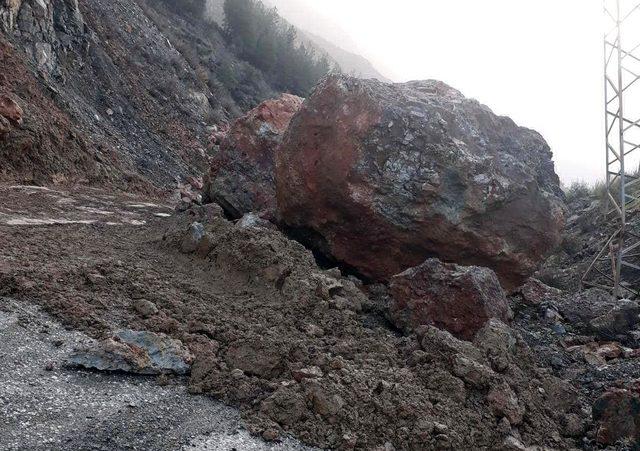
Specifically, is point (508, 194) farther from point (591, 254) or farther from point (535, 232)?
point (591, 254)

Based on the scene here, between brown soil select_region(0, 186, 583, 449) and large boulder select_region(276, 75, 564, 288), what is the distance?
79cm

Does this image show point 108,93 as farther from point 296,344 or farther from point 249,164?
point 296,344

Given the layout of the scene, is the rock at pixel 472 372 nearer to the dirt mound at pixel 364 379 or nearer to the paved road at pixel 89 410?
the dirt mound at pixel 364 379

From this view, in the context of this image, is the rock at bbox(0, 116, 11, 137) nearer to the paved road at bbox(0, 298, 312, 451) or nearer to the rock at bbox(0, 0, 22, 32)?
the rock at bbox(0, 0, 22, 32)

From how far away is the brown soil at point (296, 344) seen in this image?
328 cm

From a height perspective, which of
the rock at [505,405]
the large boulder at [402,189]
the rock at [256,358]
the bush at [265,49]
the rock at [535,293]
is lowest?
the rock at [256,358]

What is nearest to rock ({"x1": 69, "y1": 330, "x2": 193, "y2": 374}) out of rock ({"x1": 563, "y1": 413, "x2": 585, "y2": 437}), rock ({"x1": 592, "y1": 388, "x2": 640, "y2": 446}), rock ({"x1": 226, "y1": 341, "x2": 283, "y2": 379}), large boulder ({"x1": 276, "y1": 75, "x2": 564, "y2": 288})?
rock ({"x1": 226, "y1": 341, "x2": 283, "y2": 379})

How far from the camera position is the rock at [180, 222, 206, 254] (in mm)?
5691

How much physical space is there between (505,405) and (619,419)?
732 millimetres

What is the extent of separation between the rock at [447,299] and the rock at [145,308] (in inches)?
77.6

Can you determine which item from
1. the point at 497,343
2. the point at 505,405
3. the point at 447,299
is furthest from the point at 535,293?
the point at 505,405

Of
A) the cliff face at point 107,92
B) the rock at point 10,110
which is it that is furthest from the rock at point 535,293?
the rock at point 10,110

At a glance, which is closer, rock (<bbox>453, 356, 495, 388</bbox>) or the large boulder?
rock (<bbox>453, 356, 495, 388</bbox>)

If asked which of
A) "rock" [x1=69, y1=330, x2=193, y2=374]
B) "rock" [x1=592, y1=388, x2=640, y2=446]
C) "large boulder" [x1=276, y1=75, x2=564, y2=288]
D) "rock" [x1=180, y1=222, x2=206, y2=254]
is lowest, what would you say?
"rock" [x1=69, y1=330, x2=193, y2=374]
